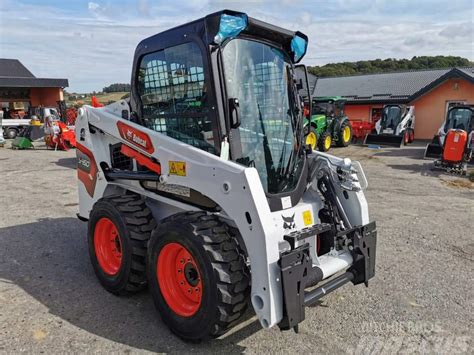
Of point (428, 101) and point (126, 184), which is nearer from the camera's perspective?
point (126, 184)

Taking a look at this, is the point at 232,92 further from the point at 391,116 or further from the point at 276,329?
the point at 391,116

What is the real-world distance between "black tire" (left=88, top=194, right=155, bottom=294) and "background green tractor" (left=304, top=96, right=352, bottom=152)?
1279 cm

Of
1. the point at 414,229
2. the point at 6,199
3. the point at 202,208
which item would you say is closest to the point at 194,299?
the point at 202,208

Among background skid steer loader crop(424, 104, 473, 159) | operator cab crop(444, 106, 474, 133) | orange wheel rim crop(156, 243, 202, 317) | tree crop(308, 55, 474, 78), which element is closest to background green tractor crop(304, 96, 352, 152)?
background skid steer loader crop(424, 104, 473, 159)

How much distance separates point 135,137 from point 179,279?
142 cm

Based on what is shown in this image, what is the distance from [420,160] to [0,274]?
1300 centimetres

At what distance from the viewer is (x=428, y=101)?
834 inches

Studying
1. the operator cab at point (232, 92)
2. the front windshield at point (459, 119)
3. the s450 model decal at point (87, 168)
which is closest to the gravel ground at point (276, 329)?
the s450 model decal at point (87, 168)

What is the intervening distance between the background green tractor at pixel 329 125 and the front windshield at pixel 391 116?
6.35 feet

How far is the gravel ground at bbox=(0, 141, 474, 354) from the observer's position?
325 centimetres

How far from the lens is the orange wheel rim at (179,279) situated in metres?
3.24

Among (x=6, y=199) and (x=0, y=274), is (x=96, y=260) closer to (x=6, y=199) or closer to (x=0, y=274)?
(x=0, y=274)

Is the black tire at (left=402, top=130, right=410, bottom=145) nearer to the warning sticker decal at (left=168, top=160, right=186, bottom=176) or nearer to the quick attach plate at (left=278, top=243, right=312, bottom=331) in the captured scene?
the warning sticker decal at (left=168, top=160, right=186, bottom=176)

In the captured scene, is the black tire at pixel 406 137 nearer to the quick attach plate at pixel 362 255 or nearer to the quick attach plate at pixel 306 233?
the quick attach plate at pixel 362 255
